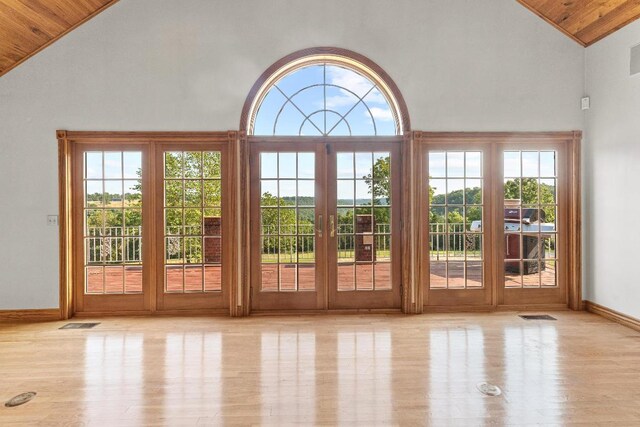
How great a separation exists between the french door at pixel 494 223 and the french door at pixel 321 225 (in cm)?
50

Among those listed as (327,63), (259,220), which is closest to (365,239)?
(259,220)

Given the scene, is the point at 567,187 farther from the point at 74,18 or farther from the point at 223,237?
the point at 74,18

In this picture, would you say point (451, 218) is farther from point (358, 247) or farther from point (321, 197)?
point (321, 197)

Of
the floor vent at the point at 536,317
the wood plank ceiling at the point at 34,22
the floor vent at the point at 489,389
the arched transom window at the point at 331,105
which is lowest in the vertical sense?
the floor vent at the point at 489,389

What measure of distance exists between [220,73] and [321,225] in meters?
2.14

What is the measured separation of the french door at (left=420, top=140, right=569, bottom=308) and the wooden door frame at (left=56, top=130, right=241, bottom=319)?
89.3 inches

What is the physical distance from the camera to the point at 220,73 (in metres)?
4.61

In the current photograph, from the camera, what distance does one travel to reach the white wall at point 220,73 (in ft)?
14.7

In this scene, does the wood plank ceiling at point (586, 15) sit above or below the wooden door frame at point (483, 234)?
above

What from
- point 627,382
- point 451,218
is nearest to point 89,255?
point 451,218

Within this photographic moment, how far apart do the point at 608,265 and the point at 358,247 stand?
2868 millimetres

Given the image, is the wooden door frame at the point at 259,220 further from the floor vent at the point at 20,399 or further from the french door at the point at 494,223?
the floor vent at the point at 20,399

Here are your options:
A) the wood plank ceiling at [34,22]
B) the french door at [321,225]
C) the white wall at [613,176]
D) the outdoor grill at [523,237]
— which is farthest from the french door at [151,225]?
the white wall at [613,176]

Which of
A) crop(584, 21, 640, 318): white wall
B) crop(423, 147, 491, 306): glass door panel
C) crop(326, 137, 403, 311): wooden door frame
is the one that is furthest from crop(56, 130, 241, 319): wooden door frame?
crop(584, 21, 640, 318): white wall
